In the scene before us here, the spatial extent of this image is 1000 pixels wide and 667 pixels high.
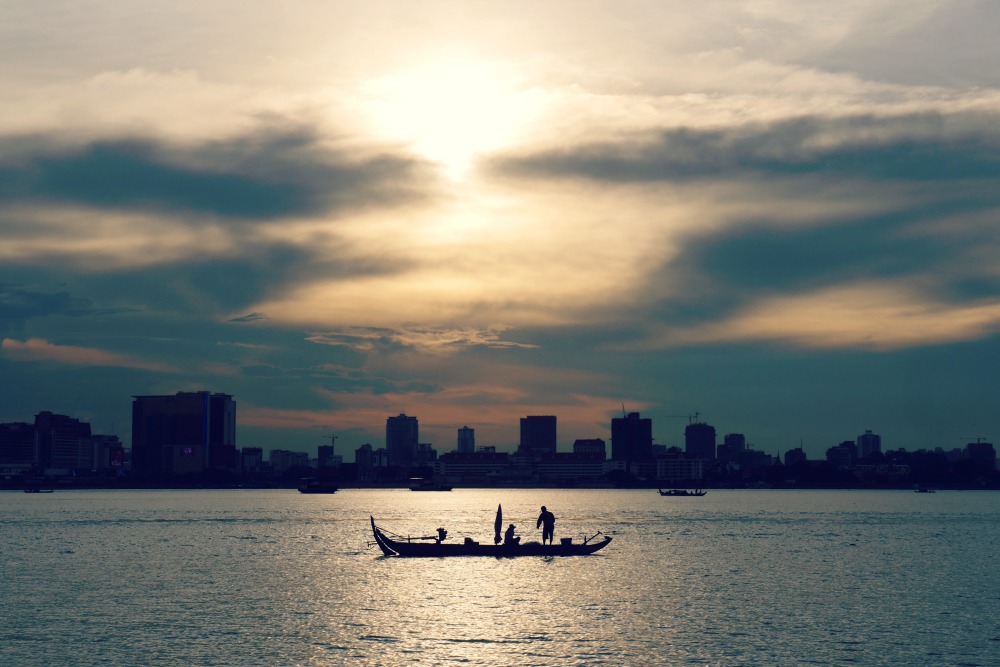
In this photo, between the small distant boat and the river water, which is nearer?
the river water

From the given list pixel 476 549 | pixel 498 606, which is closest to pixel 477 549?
pixel 476 549

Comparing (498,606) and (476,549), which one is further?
(476,549)

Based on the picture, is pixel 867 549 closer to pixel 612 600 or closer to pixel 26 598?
pixel 612 600

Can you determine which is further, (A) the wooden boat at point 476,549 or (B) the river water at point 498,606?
(A) the wooden boat at point 476,549

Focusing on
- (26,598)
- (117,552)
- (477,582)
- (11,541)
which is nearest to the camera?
(26,598)

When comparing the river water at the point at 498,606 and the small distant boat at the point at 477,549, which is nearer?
the river water at the point at 498,606

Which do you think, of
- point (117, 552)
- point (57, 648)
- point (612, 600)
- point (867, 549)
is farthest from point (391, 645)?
point (867, 549)

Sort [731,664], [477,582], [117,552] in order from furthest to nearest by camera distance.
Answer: [117,552], [477,582], [731,664]

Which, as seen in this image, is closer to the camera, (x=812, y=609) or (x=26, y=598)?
(x=812, y=609)

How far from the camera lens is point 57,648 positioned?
58.2m

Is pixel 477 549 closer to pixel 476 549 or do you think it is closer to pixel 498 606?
pixel 476 549

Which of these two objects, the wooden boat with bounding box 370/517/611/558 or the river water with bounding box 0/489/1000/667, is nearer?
the river water with bounding box 0/489/1000/667

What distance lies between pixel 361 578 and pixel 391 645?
1409 inches

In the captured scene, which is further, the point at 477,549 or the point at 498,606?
the point at 477,549
